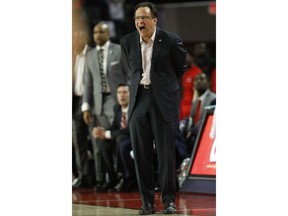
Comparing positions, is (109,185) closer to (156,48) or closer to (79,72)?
(79,72)

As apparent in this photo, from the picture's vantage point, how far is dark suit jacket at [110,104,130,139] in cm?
1237

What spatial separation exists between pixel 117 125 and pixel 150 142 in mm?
3522

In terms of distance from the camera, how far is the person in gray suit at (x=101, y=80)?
12.4m

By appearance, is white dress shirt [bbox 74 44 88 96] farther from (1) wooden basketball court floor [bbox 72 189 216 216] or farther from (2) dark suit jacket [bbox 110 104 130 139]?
(1) wooden basketball court floor [bbox 72 189 216 216]

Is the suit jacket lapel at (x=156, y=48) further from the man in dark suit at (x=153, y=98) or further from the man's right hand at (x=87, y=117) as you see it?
the man's right hand at (x=87, y=117)

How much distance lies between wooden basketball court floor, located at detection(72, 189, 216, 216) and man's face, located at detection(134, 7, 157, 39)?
1.63 metres

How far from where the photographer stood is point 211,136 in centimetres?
1216

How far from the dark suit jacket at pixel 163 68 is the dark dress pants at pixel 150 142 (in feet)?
0.21

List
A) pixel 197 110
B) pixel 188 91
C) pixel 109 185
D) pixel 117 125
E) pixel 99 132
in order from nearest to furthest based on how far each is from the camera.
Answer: pixel 117 125 < pixel 99 132 < pixel 109 185 < pixel 197 110 < pixel 188 91

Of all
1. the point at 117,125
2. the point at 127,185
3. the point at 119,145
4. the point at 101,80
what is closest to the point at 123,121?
the point at 117,125

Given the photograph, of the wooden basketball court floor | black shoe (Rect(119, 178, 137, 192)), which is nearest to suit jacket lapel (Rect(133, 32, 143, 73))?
the wooden basketball court floor

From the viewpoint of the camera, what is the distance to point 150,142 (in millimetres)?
8961
